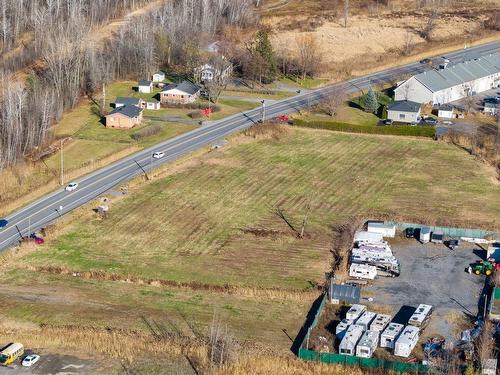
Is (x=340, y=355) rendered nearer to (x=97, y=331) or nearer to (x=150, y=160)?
(x=97, y=331)

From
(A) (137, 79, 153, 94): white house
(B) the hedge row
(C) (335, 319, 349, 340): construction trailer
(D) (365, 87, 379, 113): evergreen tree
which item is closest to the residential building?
(A) (137, 79, 153, 94): white house

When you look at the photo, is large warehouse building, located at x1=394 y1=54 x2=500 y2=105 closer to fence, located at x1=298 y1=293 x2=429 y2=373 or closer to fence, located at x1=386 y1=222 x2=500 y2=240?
fence, located at x1=386 y1=222 x2=500 y2=240

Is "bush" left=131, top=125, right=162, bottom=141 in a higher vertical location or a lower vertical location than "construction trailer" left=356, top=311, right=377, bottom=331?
lower

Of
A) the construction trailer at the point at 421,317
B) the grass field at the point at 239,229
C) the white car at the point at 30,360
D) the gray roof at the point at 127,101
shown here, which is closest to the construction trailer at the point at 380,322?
the construction trailer at the point at 421,317

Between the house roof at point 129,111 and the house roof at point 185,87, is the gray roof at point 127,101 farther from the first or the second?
the house roof at point 185,87

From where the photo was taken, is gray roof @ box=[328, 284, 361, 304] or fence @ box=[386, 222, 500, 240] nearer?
gray roof @ box=[328, 284, 361, 304]

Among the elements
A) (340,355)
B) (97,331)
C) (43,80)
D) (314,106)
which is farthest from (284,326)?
(43,80)
